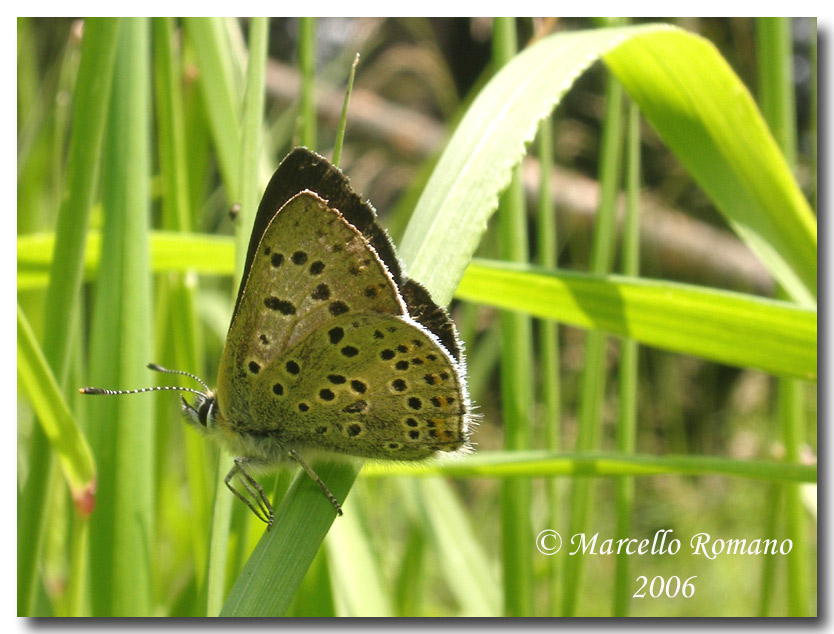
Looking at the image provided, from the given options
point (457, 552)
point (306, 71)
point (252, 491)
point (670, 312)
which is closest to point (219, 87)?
point (306, 71)

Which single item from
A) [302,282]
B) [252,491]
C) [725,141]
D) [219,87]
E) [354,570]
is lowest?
[354,570]

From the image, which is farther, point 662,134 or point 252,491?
point 662,134

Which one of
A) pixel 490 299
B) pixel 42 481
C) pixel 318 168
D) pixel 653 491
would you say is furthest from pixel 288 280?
pixel 653 491

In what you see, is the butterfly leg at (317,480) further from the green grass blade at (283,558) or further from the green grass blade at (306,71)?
the green grass blade at (306,71)

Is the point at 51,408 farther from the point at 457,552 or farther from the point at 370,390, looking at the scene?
the point at 457,552

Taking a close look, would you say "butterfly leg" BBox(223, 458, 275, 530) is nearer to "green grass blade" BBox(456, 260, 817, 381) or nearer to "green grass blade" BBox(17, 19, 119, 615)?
"green grass blade" BBox(17, 19, 119, 615)

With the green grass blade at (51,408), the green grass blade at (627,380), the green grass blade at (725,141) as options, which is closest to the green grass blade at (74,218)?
the green grass blade at (51,408)

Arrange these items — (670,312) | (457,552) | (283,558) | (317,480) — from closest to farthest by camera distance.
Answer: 1. (283,558)
2. (317,480)
3. (670,312)
4. (457,552)
